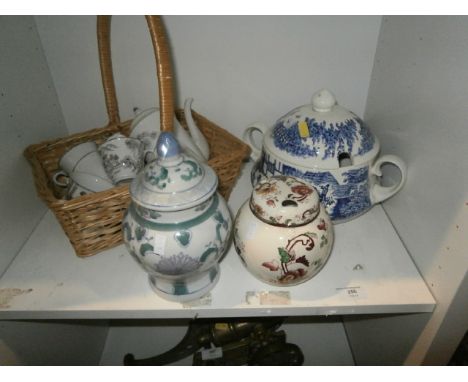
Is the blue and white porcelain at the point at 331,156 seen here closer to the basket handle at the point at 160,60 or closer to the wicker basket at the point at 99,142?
the wicker basket at the point at 99,142

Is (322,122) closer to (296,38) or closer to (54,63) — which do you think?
(296,38)

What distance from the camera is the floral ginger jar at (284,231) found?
0.49 meters

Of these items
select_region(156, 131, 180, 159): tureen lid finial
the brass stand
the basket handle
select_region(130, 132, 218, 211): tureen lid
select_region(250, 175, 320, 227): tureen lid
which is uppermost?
the basket handle

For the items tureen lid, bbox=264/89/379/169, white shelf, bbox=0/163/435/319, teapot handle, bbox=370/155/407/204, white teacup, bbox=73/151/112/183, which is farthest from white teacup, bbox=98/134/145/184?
teapot handle, bbox=370/155/407/204

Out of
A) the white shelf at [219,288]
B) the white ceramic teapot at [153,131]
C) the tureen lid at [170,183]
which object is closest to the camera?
the tureen lid at [170,183]

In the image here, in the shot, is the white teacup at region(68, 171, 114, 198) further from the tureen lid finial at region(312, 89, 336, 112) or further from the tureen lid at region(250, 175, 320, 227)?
the tureen lid finial at region(312, 89, 336, 112)

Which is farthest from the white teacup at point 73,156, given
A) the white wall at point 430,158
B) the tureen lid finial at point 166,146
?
the white wall at point 430,158

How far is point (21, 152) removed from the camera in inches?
25.0

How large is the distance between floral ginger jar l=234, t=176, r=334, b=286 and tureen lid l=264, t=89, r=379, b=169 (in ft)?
0.30

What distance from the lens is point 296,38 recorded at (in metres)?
0.70

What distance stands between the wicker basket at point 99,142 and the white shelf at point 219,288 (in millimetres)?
53

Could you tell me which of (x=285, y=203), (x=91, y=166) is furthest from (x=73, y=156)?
(x=285, y=203)

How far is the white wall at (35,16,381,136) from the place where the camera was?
69cm
